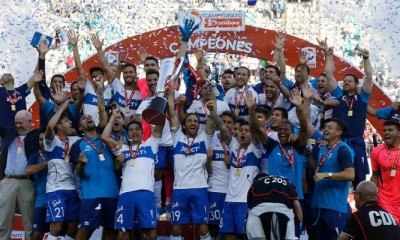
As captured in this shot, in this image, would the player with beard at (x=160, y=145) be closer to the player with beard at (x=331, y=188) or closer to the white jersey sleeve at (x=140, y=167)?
the white jersey sleeve at (x=140, y=167)

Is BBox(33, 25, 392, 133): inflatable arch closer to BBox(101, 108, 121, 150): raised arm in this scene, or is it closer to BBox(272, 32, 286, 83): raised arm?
BBox(272, 32, 286, 83): raised arm

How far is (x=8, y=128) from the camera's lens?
1042cm

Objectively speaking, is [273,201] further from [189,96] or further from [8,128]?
[8,128]

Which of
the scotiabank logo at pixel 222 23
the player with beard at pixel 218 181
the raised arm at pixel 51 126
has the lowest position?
the player with beard at pixel 218 181

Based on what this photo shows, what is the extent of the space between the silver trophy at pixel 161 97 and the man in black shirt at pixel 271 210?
82.6 inches

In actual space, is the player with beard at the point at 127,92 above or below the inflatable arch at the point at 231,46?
below

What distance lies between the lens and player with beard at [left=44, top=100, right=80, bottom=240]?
31.1 feet

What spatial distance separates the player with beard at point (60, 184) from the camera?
9.47 m

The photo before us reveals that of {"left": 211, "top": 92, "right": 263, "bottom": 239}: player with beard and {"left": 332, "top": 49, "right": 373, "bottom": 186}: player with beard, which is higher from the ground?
{"left": 332, "top": 49, "right": 373, "bottom": 186}: player with beard

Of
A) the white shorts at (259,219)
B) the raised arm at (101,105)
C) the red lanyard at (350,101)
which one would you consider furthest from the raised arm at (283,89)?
the white shorts at (259,219)

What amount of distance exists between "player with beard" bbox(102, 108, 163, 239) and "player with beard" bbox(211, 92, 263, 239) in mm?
798

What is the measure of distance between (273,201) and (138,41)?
18.7 ft

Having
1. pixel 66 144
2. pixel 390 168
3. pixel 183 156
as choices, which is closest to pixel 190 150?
pixel 183 156

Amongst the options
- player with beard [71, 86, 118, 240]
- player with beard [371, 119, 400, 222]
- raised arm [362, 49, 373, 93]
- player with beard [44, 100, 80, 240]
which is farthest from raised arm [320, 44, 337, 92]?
player with beard [44, 100, 80, 240]
